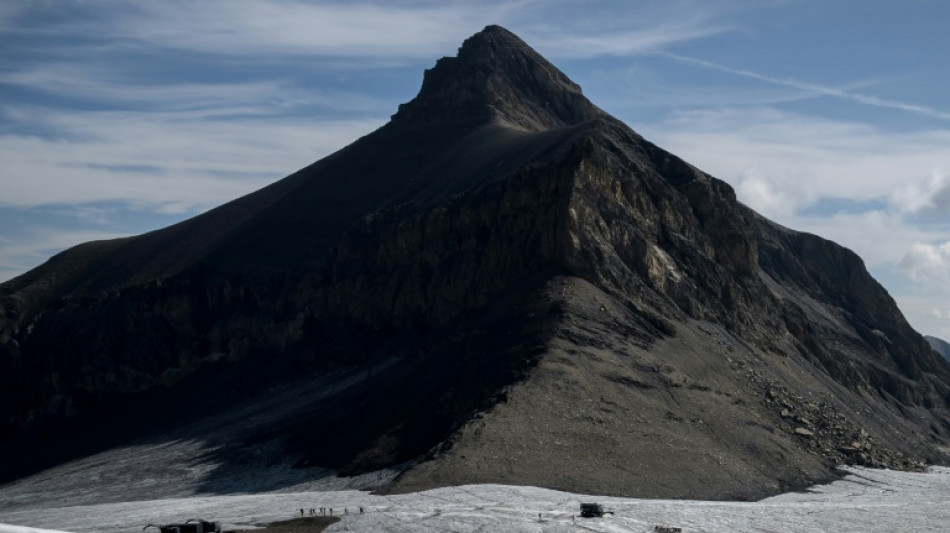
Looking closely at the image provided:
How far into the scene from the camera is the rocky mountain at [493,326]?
285ft

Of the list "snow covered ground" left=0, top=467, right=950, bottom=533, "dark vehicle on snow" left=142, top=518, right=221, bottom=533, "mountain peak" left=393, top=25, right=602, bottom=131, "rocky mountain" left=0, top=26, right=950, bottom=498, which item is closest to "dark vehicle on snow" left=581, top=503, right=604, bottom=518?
"snow covered ground" left=0, top=467, right=950, bottom=533

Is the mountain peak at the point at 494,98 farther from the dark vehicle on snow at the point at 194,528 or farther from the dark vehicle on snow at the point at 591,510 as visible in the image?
the dark vehicle on snow at the point at 194,528

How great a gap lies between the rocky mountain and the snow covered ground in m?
4.03

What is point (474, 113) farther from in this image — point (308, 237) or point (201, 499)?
point (201, 499)

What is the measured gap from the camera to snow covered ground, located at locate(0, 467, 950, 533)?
61656 mm

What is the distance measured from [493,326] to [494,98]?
88.7 meters

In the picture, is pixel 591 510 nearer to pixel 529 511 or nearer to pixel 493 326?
pixel 529 511

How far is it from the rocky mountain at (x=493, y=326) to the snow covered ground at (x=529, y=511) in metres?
4.03

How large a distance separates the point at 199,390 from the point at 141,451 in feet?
73.2

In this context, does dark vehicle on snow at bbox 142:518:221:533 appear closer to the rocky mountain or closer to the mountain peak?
the rocky mountain

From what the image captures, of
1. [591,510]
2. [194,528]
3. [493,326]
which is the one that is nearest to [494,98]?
[493,326]

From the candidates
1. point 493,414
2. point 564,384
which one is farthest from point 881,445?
point 493,414

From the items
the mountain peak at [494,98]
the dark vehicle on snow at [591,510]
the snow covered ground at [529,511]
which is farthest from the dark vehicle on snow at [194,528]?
the mountain peak at [494,98]

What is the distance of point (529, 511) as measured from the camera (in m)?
64.4
